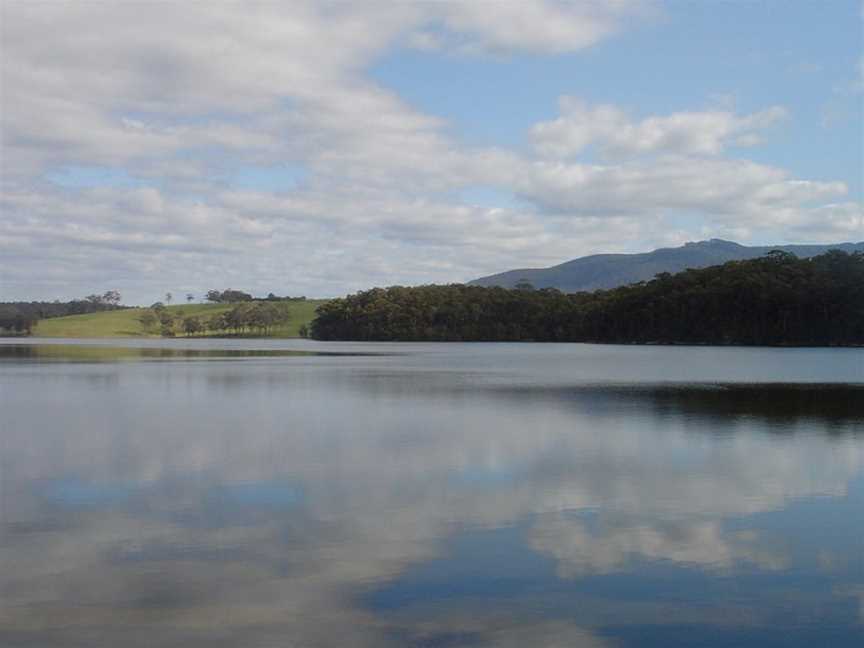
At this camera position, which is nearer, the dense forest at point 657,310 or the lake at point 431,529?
the lake at point 431,529

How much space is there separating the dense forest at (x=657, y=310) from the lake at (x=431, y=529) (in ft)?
288

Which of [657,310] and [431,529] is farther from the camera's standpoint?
[657,310]

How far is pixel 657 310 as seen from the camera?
404 feet

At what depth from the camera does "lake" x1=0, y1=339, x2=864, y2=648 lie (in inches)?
324

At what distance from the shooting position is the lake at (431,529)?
8.22 metres

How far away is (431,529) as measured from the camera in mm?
11812

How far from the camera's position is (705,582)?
31.0ft

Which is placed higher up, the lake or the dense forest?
the dense forest

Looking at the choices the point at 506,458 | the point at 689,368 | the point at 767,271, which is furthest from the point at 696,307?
the point at 506,458

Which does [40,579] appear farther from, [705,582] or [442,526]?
[705,582]

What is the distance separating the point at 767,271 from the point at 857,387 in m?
80.4

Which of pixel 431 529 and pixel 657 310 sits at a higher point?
pixel 657 310

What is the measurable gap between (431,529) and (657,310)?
115m

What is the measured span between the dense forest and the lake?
8781 cm
